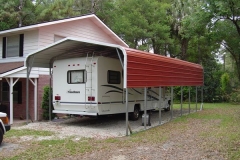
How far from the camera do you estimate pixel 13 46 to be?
1602cm

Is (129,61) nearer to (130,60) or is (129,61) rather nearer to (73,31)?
(130,60)

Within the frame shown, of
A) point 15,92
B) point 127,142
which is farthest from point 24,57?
point 127,142

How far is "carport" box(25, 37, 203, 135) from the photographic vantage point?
10.2m

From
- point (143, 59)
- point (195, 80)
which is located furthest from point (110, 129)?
point (195, 80)

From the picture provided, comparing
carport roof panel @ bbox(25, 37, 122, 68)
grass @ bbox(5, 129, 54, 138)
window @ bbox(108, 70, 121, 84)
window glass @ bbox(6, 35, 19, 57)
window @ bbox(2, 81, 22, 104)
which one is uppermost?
window glass @ bbox(6, 35, 19, 57)

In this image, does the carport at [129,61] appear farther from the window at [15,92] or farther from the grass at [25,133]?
the window at [15,92]

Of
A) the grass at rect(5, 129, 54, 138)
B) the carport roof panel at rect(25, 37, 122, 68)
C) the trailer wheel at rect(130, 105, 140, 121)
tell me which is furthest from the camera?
the trailer wheel at rect(130, 105, 140, 121)

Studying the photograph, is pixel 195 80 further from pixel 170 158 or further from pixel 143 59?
pixel 170 158

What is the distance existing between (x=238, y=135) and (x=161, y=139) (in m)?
2.64

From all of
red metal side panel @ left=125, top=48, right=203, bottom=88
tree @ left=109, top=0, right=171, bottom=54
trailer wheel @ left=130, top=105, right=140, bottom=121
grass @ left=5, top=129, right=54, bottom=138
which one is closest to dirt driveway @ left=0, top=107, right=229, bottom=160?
grass @ left=5, top=129, right=54, bottom=138

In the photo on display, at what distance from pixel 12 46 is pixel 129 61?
888cm

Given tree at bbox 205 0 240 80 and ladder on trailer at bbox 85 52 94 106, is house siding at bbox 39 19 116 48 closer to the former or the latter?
ladder on trailer at bbox 85 52 94 106

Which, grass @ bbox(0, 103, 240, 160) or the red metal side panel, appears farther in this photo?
the red metal side panel

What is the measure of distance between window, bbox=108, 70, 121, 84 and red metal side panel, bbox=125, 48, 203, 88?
1.69 meters
